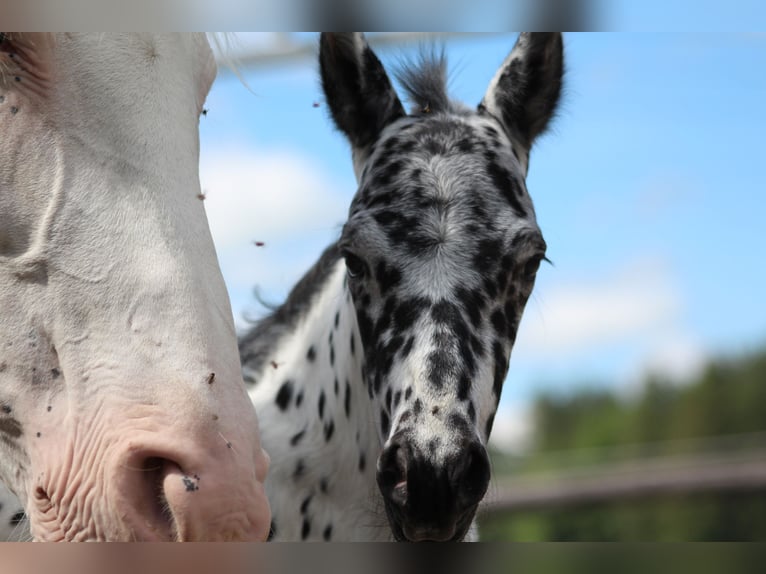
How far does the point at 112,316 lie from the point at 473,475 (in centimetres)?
60

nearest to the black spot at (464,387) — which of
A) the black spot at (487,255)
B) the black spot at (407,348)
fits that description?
the black spot at (407,348)

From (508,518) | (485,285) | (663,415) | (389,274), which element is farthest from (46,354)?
(663,415)

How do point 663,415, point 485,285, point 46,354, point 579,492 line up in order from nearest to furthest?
point 46,354 < point 485,285 < point 579,492 < point 663,415

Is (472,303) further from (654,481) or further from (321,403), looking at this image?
(654,481)

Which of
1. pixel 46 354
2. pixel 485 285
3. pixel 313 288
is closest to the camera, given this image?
pixel 46 354

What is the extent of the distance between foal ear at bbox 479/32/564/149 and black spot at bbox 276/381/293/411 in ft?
2.37

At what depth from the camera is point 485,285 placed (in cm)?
144

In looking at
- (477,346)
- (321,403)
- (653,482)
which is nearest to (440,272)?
(477,346)

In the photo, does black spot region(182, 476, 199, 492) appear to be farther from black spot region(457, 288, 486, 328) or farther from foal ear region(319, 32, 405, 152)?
foal ear region(319, 32, 405, 152)

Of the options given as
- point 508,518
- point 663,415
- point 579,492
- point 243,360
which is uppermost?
point 243,360

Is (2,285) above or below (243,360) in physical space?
above

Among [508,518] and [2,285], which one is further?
[508,518]

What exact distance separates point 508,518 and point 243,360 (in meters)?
2.80

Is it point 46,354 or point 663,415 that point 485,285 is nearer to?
point 46,354
